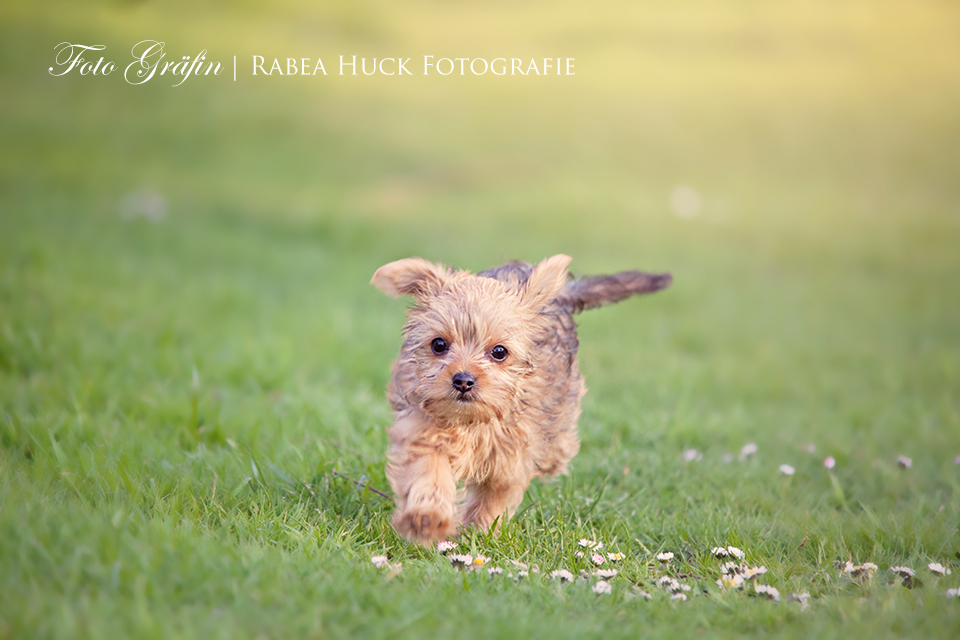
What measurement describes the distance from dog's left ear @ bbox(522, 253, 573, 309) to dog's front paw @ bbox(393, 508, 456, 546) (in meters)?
1.22

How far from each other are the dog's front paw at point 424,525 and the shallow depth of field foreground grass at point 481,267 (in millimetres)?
115

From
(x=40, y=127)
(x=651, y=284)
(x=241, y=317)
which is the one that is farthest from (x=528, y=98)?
(x=651, y=284)

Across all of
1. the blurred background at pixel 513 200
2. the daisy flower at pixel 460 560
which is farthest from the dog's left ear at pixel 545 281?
the blurred background at pixel 513 200

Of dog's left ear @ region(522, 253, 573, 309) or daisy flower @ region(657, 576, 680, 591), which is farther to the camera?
dog's left ear @ region(522, 253, 573, 309)

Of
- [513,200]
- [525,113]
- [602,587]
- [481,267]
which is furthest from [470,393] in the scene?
[525,113]

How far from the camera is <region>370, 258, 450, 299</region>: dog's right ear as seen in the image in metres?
4.49

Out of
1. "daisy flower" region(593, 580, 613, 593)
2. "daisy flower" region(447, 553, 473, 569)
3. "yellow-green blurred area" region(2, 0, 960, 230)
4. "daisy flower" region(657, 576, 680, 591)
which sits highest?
"yellow-green blurred area" region(2, 0, 960, 230)

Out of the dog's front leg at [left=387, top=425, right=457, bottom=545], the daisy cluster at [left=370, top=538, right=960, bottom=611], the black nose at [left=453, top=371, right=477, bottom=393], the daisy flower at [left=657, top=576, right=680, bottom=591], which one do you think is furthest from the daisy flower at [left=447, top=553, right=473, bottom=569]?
the daisy flower at [left=657, top=576, right=680, bottom=591]

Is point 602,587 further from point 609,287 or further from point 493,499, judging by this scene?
point 609,287

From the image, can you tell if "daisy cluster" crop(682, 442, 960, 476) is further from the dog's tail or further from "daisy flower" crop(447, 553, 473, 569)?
"daisy flower" crop(447, 553, 473, 569)

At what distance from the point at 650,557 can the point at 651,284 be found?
1.79 m

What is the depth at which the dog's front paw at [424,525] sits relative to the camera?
402 cm

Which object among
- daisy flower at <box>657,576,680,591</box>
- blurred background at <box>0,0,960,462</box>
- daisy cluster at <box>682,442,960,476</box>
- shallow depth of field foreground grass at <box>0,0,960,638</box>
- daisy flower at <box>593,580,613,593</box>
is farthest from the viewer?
blurred background at <box>0,0,960,462</box>

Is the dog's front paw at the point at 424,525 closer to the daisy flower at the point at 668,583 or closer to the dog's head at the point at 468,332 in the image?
the dog's head at the point at 468,332
